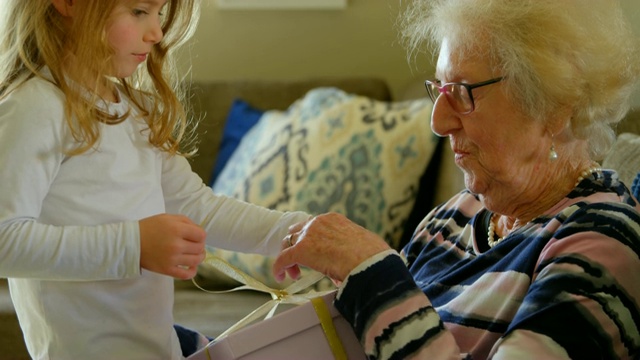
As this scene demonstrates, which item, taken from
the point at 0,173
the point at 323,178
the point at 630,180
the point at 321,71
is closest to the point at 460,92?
the point at 630,180

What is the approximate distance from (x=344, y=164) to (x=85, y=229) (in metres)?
1.53

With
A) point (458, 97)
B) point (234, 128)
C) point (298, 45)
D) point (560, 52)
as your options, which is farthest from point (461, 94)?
point (298, 45)

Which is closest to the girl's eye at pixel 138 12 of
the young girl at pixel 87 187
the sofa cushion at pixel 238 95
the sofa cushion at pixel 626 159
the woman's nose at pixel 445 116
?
the young girl at pixel 87 187

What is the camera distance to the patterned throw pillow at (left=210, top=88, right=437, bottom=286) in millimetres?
2742

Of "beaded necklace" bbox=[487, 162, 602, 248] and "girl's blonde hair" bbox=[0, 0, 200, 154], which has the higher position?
"girl's blonde hair" bbox=[0, 0, 200, 154]

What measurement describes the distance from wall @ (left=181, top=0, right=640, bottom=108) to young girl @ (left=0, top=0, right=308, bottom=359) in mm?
2068

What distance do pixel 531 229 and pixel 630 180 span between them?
548 millimetres

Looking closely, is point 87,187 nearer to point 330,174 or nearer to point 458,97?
point 458,97

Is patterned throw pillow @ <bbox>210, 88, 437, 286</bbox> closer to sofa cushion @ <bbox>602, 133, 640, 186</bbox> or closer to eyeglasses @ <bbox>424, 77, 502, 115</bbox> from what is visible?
sofa cushion @ <bbox>602, 133, 640, 186</bbox>

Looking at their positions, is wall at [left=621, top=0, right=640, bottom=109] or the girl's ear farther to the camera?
wall at [left=621, top=0, right=640, bottom=109]

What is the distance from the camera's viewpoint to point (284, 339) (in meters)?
1.33

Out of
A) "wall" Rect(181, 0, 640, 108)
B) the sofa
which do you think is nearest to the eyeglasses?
the sofa

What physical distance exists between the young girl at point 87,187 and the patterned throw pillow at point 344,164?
124 centimetres

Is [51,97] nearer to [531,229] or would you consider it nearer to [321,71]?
[531,229]
